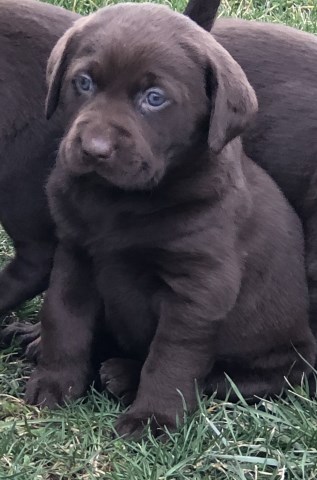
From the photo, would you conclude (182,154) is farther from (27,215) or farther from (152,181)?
(27,215)

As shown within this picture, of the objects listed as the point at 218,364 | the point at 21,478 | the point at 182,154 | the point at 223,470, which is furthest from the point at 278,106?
the point at 21,478

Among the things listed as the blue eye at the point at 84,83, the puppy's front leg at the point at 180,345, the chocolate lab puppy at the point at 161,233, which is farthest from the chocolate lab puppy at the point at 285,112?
the blue eye at the point at 84,83

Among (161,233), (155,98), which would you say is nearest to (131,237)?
(161,233)

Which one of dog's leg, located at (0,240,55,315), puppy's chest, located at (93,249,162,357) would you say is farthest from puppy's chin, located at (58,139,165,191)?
dog's leg, located at (0,240,55,315)

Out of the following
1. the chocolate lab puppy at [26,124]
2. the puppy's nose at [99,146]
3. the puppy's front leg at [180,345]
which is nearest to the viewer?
the puppy's nose at [99,146]

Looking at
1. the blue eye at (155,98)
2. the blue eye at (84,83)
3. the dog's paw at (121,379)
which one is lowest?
the dog's paw at (121,379)

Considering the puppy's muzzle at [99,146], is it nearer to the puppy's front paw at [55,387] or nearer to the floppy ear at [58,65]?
the floppy ear at [58,65]
